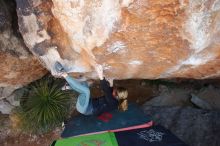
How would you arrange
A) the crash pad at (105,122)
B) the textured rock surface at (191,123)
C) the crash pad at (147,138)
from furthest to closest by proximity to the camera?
1. the textured rock surface at (191,123)
2. the crash pad at (105,122)
3. the crash pad at (147,138)

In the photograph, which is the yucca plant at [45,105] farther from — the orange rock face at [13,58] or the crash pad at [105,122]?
the crash pad at [105,122]

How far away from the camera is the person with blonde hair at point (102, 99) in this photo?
596cm

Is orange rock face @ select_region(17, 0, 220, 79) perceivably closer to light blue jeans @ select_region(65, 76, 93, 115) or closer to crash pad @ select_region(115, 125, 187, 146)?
light blue jeans @ select_region(65, 76, 93, 115)

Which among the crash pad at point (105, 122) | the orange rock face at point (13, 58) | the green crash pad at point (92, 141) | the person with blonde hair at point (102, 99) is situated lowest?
the green crash pad at point (92, 141)

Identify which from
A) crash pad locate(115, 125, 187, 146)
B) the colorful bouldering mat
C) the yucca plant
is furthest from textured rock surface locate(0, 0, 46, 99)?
crash pad locate(115, 125, 187, 146)

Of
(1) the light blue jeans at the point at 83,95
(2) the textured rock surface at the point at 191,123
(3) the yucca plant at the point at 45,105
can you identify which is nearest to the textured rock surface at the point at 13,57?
(3) the yucca plant at the point at 45,105

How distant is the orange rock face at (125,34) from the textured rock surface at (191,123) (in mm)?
1556

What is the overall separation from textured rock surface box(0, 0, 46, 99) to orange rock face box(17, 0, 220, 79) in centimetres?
56

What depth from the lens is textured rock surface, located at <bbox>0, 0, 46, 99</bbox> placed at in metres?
5.70

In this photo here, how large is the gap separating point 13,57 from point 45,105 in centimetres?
164

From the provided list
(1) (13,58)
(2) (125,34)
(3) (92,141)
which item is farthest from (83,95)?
(2) (125,34)

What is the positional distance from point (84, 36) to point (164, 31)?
3.07ft

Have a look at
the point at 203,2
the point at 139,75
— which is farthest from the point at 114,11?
the point at 139,75

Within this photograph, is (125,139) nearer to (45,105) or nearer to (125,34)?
(125,34)
